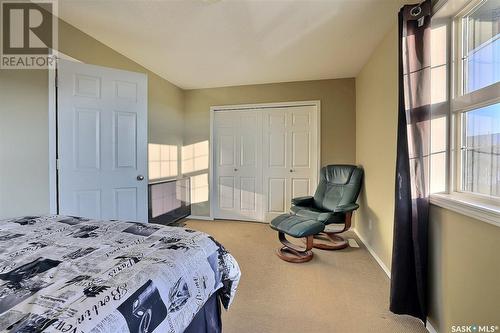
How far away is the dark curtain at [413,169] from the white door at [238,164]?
2.58 m

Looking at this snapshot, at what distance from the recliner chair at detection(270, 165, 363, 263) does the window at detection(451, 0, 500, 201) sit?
4.50ft

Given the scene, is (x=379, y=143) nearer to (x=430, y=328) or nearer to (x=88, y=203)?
(x=430, y=328)

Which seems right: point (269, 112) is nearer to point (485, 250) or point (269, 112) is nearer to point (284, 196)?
point (284, 196)

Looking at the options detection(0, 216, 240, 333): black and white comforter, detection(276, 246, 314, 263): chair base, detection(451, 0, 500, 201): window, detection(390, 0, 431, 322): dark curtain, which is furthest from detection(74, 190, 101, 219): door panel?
detection(451, 0, 500, 201): window

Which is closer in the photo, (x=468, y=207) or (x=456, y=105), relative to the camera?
(x=468, y=207)

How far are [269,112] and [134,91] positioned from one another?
84.3 inches

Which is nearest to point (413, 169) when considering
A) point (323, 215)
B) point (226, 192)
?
point (323, 215)

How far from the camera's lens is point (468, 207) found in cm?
118

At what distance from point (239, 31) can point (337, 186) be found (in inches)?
89.3

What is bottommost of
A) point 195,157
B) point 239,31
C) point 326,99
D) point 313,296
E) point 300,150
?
point 313,296

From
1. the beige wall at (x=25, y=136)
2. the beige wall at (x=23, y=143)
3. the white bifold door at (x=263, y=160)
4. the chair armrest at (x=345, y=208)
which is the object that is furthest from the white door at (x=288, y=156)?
the beige wall at (x=23, y=143)

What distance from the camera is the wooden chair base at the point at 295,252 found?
8.31ft

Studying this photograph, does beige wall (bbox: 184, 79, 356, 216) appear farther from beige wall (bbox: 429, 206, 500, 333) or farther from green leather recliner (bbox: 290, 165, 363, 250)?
beige wall (bbox: 429, 206, 500, 333)

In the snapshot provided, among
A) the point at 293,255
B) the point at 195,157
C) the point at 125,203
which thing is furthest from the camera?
the point at 195,157
